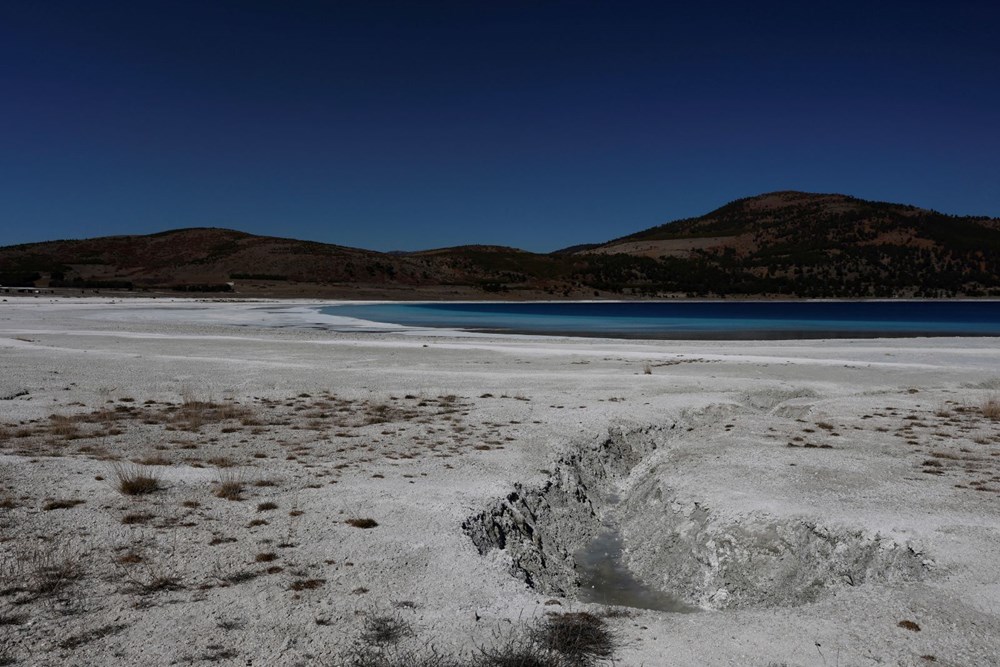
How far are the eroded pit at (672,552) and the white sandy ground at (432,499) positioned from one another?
357mm

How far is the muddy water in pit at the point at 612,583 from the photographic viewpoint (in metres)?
8.67

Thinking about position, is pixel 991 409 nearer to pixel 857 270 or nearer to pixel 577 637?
pixel 577 637

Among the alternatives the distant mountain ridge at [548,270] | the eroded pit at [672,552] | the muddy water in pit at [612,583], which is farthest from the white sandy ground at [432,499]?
the distant mountain ridge at [548,270]

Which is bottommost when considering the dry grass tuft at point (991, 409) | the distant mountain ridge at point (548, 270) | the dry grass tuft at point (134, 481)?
the dry grass tuft at point (991, 409)

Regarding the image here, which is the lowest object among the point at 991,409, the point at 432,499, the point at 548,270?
the point at 432,499

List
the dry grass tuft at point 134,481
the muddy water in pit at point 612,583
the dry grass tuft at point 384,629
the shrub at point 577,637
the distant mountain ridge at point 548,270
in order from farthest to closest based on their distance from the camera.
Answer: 1. the distant mountain ridge at point 548,270
2. the dry grass tuft at point 134,481
3. the muddy water in pit at point 612,583
4. the dry grass tuft at point 384,629
5. the shrub at point 577,637

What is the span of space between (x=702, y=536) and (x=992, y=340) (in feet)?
153

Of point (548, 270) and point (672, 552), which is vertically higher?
point (548, 270)

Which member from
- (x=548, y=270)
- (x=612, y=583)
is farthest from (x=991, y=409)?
(x=548, y=270)

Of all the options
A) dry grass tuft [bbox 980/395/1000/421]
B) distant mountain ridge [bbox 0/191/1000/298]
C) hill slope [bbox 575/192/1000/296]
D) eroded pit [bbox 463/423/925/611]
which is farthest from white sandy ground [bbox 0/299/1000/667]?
hill slope [bbox 575/192/1000/296]

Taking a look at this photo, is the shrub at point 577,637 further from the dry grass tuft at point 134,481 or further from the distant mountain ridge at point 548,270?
the distant mountain ridge at point 548,270

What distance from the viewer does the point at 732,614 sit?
6.86 m

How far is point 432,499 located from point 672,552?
3.87 metres

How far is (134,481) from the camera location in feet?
32.3
